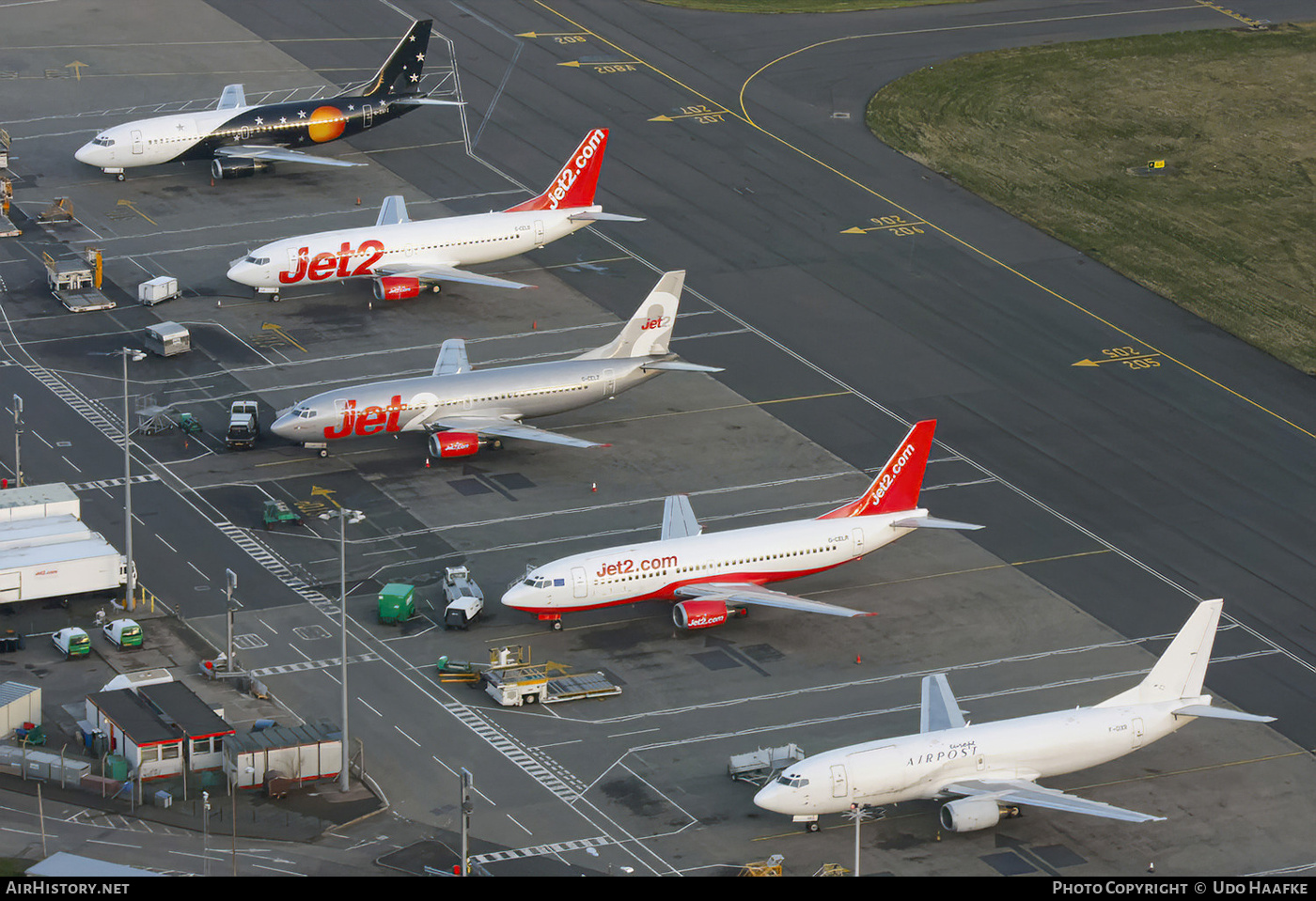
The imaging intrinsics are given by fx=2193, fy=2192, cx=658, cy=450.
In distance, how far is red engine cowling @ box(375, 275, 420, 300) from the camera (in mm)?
155500

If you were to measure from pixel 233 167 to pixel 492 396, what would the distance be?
49550 mm

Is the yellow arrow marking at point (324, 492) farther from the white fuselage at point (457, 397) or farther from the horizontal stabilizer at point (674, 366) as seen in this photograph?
the horizontal stabilizer at point (674, 366)

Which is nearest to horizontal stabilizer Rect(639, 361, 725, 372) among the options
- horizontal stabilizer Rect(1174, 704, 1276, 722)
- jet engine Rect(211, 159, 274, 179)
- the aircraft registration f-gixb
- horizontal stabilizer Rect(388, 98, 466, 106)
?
the aircraft registration f-gixb

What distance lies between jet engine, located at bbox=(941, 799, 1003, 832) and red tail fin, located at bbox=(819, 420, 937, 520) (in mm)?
24778

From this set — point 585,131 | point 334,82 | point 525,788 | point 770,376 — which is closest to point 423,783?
point 525,788

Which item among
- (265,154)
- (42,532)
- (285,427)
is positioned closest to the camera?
(42,532)

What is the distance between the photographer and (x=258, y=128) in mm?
173500

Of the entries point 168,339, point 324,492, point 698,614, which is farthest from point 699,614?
point 168,339

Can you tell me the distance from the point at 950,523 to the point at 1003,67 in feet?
298

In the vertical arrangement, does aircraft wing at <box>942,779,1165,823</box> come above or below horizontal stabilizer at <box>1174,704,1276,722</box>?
below

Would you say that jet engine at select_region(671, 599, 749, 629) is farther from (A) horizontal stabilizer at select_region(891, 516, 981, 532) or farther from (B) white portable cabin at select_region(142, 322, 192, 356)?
(B) white portable cabin at select_region(142, 322, 192, 356)

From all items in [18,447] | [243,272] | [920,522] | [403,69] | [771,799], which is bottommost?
[18,447]

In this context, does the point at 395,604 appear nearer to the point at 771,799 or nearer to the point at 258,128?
the point at 771,799

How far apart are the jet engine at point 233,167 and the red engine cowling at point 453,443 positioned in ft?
162
